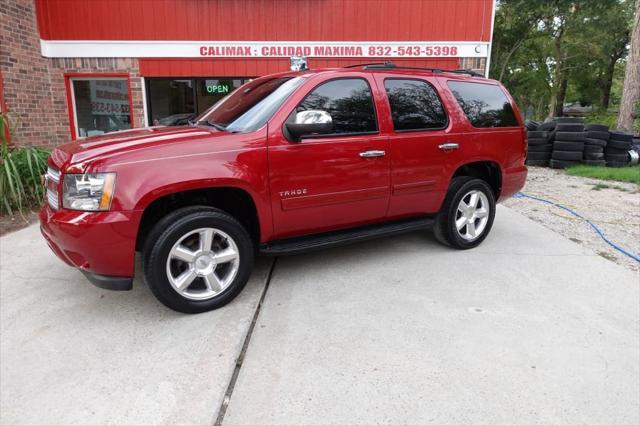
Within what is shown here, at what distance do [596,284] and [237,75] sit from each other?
788 centimetres

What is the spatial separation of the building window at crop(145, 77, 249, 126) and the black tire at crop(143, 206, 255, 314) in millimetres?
6885

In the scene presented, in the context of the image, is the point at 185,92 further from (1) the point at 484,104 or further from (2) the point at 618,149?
(2) the point at 618,149

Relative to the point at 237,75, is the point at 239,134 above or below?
below

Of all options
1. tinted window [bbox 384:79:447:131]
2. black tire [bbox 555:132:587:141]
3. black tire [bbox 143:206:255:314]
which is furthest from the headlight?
black tire [bbox 555:132:587:141]

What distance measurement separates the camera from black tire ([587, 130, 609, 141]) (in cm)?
1064

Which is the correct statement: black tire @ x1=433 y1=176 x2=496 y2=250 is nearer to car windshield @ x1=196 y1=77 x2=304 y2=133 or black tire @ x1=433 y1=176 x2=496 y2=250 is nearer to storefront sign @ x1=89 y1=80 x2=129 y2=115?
car windshield @ x1=196 y1=77 x2=304 y2=133

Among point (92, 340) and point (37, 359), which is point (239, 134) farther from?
Answer: point (37, 359)

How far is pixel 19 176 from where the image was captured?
598 cm

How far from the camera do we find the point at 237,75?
9383mm

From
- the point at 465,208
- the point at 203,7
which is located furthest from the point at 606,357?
the point at 203,7

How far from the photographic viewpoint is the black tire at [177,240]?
2977 millimetres

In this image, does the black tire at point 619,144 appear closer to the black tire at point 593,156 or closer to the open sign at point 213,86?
the black tire at point 593,156

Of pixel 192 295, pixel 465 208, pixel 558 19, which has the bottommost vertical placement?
pixel 192 295

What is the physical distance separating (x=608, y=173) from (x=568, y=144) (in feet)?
4.55
